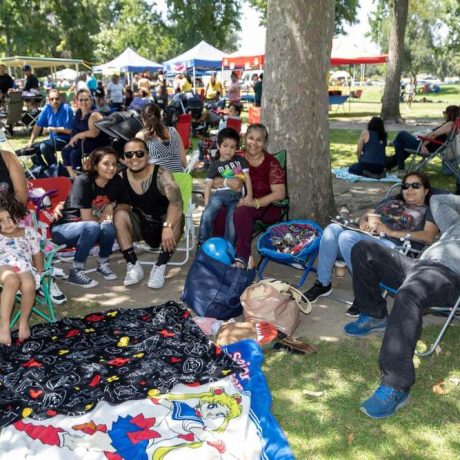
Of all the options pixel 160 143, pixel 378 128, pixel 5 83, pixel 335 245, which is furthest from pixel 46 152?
pixel 5 83

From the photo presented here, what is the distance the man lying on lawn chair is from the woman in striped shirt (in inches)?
137

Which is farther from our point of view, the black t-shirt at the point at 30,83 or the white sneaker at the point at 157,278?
the black t-shirt at the point at 30,83

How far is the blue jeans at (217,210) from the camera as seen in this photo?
506 centimetres

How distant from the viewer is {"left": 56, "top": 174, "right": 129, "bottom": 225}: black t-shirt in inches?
194

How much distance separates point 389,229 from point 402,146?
594 centimetres

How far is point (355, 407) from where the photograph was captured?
314 centimetres

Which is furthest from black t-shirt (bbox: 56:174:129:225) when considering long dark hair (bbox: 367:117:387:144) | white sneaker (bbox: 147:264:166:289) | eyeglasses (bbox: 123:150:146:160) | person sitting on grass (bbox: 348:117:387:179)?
long dark hair (bbox: 367:117:387:144)

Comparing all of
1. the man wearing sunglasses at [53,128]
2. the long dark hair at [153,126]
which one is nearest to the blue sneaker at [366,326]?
the long dark hair at [153,126]

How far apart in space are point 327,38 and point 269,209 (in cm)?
192

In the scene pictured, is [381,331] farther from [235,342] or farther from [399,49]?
[399,49]

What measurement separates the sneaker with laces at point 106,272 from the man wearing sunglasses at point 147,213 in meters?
0.21

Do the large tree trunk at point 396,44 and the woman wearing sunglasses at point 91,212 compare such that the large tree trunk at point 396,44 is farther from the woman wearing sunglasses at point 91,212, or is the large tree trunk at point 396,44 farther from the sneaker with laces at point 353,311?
the sneaker with laces at point 353,311

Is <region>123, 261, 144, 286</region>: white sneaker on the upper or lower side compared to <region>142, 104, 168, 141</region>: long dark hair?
lower

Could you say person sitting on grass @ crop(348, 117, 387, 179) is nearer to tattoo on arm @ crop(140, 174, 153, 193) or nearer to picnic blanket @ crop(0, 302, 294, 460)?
tattoo on arm @ crop(140, 174, 153, 193)
